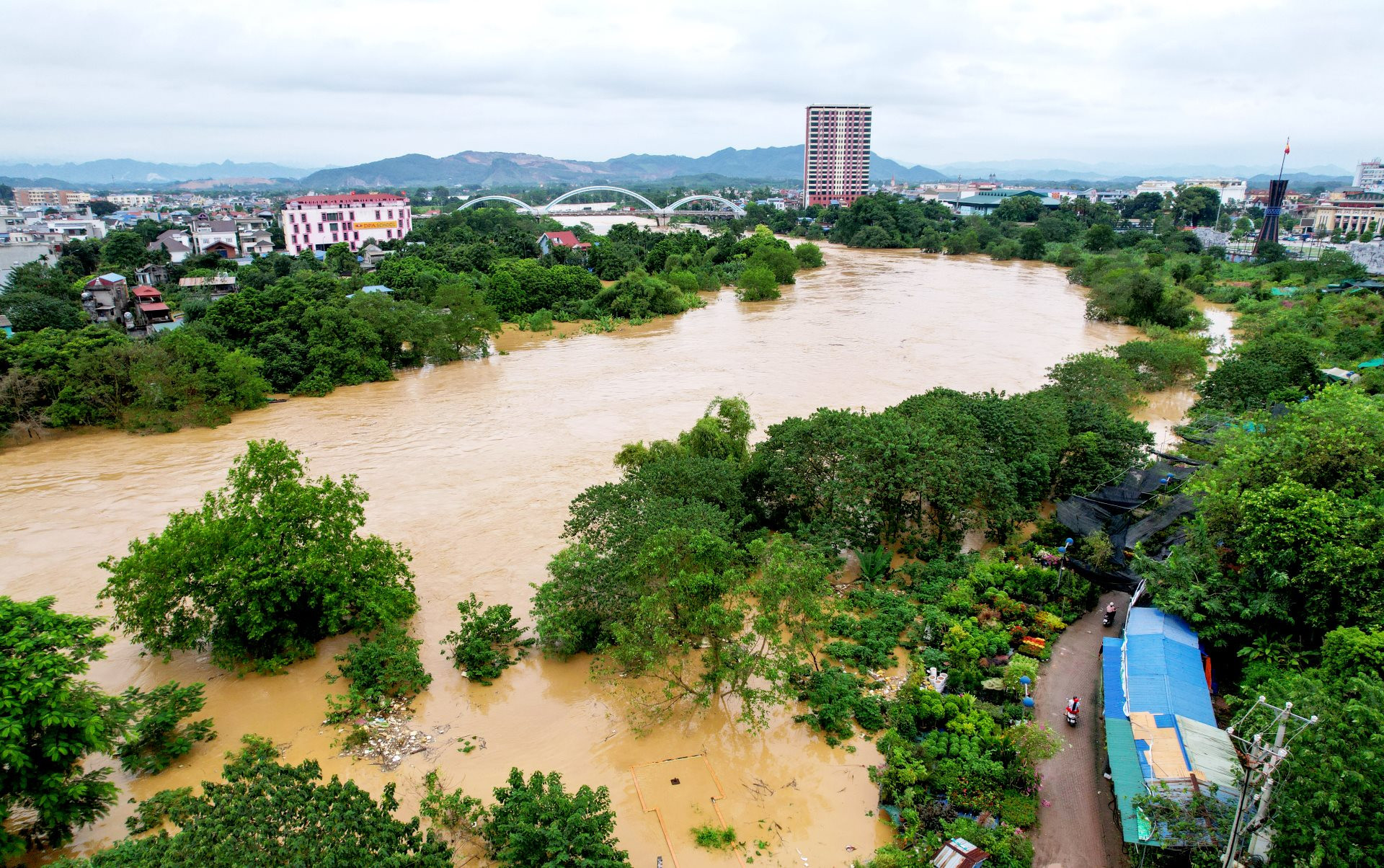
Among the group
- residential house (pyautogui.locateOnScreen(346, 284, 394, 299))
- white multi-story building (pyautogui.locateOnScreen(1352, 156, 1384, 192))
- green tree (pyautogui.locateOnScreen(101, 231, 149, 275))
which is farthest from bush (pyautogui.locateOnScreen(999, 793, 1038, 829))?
white multi-story building (pyautogui.locateOnScreen(1352, 156, 1384, 192))

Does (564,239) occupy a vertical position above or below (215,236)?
below

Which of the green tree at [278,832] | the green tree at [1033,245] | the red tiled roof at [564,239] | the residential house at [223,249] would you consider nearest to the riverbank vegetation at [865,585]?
the green tree at [278,832]

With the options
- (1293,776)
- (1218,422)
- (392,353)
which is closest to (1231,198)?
(1218,422)

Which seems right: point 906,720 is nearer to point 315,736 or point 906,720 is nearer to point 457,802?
point 457,802

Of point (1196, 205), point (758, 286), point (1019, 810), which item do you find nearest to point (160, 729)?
point (1019, 810)

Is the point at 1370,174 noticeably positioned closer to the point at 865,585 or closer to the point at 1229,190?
the point at 1229,190

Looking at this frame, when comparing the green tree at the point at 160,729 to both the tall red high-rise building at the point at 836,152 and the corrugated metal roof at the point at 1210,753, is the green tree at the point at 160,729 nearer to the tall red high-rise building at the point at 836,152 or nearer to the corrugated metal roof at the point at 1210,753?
the corrugated metal roof at the point at 1210,753

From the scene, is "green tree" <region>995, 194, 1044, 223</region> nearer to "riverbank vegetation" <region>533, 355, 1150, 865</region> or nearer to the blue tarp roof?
"riverbank vegetation" <region>533, 355, 1150, 865</region>
